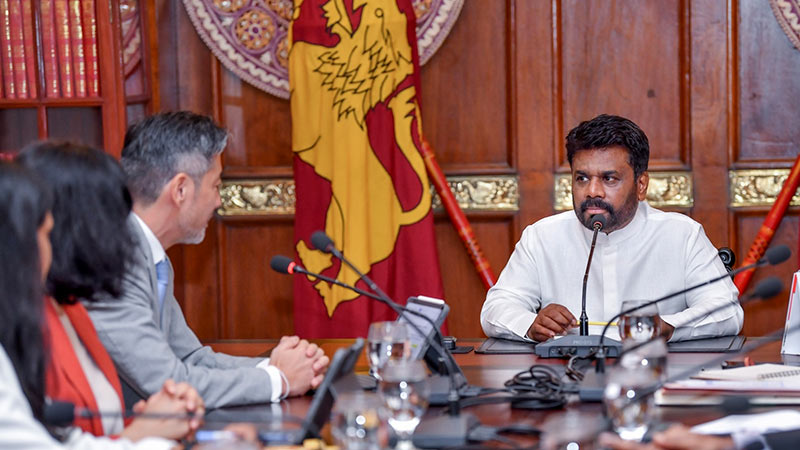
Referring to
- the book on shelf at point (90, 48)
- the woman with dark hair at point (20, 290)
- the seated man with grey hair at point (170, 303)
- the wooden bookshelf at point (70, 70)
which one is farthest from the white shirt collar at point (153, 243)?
the book on shelf at point (90, 48)

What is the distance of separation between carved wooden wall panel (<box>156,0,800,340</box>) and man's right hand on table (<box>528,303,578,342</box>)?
6.75ft

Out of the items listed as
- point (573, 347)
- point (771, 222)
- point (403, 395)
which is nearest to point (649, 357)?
point (403, 395)

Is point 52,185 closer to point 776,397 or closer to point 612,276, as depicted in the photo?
point 776,397

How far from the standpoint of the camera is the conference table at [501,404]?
6.26 ft

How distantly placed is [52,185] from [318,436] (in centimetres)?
67

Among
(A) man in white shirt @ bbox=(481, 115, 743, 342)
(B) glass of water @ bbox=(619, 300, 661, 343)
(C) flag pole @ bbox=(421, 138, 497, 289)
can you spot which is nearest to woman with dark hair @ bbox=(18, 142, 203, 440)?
(B) glass of water @ bbox=(619, 300, 661, 343)

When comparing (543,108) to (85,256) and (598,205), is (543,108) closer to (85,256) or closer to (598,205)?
(598,205)

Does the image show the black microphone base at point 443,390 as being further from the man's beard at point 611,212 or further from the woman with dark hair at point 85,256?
the man's beard at point 611,212

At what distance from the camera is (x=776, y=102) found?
4.66 m

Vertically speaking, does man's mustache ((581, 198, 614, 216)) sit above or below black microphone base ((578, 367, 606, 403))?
above

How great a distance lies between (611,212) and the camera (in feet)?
10.6

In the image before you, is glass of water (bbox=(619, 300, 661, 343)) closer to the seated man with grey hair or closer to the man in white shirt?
the seated man with grey hair

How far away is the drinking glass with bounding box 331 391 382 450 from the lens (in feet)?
4.86

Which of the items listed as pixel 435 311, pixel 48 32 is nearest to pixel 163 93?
pixel 48 32
